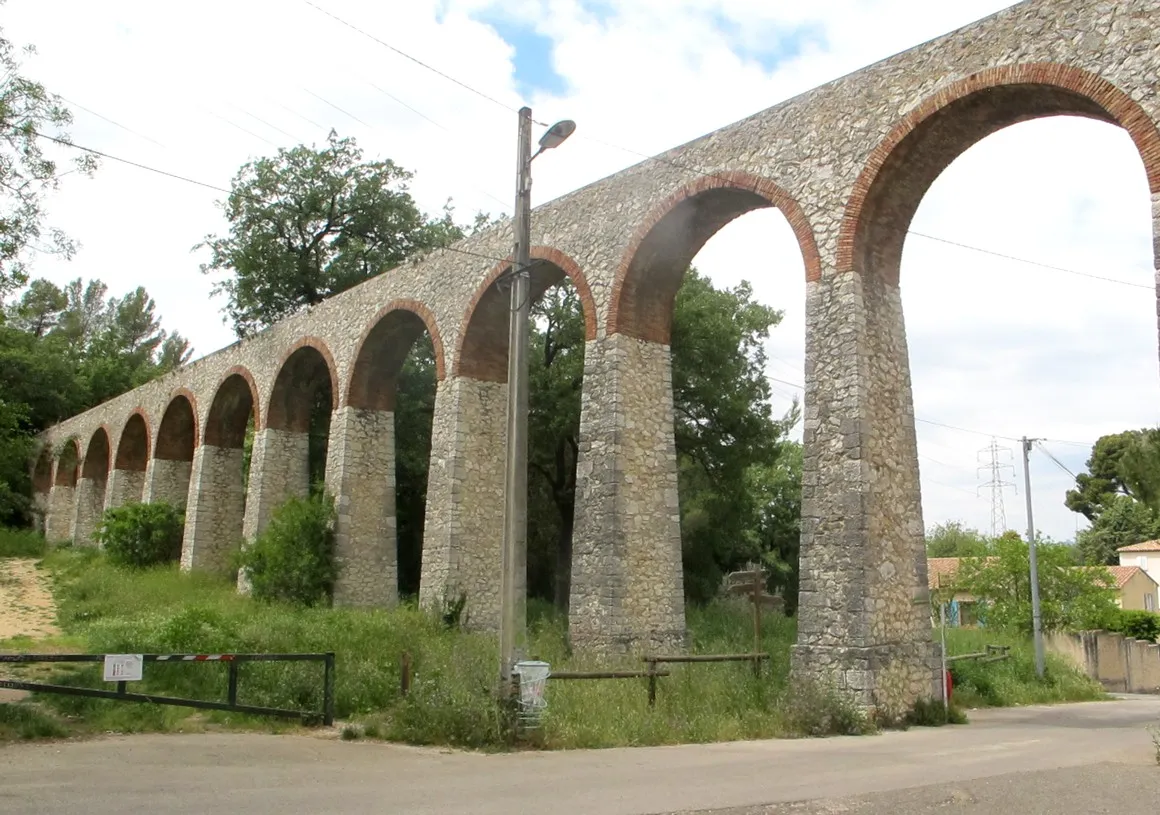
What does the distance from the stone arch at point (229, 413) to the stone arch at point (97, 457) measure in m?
12.1

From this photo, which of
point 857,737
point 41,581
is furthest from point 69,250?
point 41,581

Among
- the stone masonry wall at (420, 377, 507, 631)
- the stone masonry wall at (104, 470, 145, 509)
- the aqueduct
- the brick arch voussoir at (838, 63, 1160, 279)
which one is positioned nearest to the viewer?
the brick arch voussoir at (838, 63, 1160, 279)

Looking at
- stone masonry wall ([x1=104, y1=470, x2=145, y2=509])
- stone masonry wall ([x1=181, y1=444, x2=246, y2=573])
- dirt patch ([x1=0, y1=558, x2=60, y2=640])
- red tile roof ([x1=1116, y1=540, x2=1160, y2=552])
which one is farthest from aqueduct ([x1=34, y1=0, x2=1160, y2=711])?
red tile roof ([x1=1116, y1=540, x2=1160, y2=552])

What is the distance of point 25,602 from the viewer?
22.4 meters

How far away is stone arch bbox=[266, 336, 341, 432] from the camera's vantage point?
2455 centimetres

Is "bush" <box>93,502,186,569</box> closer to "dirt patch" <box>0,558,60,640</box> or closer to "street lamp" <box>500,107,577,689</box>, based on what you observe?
"dirt patch" <box>0,558,60,640</box>

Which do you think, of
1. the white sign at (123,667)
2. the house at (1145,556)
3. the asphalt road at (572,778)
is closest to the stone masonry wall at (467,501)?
the asphalt road at (572,778)

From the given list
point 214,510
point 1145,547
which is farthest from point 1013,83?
point 1145,547

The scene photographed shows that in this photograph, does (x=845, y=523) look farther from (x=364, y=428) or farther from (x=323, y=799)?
(x=364, y=428)

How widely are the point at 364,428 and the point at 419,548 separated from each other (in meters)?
4.66

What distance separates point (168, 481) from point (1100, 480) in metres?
47.9

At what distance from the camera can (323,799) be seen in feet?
21.1

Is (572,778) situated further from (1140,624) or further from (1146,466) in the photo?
(1146,466)

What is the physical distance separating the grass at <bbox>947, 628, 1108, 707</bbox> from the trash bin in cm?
683
